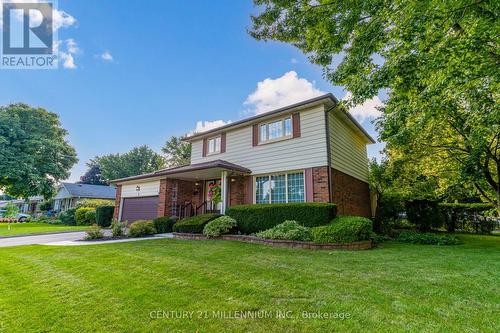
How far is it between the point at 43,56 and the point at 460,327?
12542 millimetres

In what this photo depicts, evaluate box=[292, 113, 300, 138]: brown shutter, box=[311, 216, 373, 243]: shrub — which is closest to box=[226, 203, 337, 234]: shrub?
box=[311, 216, 373, 243]: shrub

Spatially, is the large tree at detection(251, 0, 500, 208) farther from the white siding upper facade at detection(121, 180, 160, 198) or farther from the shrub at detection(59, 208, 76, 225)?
the shrub at detection(59, 208, 76, 225)

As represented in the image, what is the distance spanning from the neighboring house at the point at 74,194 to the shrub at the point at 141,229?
2609 cm

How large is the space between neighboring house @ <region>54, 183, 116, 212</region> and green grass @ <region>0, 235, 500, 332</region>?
1214 inches

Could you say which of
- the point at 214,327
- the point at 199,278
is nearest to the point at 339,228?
the point at 199,278

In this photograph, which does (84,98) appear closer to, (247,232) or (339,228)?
(247,232)

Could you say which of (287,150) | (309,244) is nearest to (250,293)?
(309,244)

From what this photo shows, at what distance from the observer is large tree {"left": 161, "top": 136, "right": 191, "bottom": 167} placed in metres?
34.0

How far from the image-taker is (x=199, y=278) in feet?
12.8

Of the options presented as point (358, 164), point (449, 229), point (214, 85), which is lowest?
point (449, 229)

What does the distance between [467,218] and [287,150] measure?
12949 mm

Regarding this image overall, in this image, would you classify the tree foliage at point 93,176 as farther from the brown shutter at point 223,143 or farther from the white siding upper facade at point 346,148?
the white siding upper facade at point 346,148

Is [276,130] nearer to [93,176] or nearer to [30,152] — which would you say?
[30,152]

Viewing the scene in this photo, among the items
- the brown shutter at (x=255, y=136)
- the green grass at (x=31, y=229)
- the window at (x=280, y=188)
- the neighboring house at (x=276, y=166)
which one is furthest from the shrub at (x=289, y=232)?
the green grass at (x=31, y=229)
